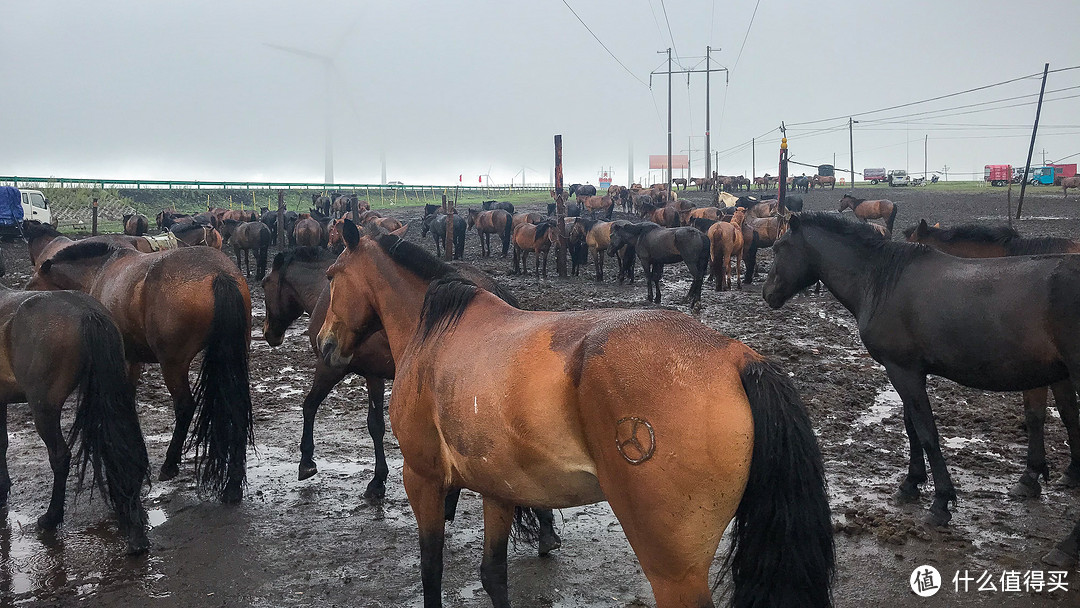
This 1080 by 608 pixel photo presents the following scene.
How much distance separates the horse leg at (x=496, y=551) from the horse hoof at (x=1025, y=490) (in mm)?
3854

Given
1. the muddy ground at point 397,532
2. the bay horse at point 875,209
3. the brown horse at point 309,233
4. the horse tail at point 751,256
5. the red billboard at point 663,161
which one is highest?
the red billboard at point 663,161

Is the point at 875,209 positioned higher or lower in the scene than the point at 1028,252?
higher

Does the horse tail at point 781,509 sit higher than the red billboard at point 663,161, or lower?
lower

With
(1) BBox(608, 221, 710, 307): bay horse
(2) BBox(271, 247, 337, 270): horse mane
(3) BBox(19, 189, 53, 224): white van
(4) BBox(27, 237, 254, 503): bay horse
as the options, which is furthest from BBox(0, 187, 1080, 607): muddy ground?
(3) BBox(19, 189, 53, 224): white van

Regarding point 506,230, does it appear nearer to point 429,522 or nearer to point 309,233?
point 309,233

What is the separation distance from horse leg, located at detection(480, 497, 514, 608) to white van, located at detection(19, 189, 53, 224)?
30.5 metres

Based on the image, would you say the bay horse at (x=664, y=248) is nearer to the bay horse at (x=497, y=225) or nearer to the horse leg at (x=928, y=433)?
the bay horse at (x=497, y=225)

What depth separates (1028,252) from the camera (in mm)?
6277

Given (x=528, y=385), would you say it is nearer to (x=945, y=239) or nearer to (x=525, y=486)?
(x=525, y=486)

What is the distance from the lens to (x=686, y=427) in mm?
2297

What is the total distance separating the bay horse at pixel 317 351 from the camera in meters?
4.74

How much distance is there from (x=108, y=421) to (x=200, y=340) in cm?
129

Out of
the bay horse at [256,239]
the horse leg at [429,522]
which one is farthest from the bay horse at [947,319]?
the bay horse at [256,239]

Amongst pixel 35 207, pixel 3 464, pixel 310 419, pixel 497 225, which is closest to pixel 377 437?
pixel 310 419
